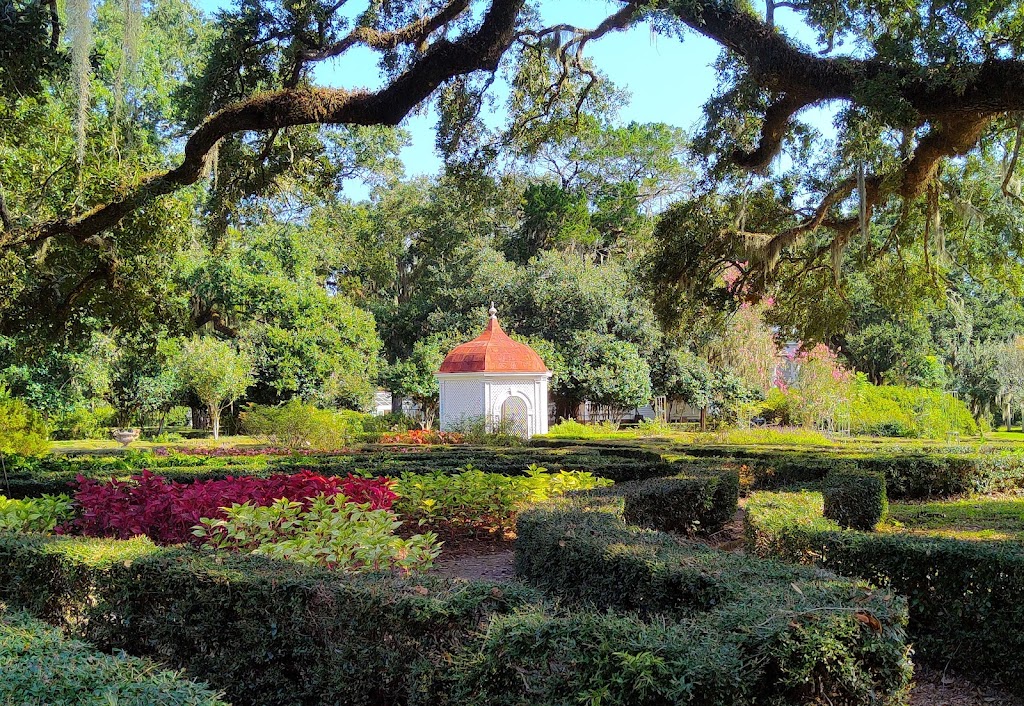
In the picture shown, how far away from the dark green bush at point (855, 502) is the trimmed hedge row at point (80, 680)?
25.1 ft

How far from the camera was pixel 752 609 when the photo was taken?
3342 millimetres

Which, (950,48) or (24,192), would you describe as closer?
(950,48)

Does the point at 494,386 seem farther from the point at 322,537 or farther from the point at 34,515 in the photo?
the point at 322,537

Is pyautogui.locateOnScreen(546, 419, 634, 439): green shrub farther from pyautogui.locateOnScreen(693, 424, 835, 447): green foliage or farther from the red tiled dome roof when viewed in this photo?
pyautogui.locateOnScreen(693, 424, 835, 447): green foliage

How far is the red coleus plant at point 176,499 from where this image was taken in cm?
671

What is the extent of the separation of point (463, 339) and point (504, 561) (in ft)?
78.1

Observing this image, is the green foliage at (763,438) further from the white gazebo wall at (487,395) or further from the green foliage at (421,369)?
the green foliage at (421,369)

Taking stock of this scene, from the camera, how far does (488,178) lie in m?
12.1

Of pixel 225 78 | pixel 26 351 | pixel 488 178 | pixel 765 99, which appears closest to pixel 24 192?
pixel 26 351

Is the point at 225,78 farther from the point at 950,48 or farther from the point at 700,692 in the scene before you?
the point at 700,692

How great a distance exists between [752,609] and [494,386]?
763 inches

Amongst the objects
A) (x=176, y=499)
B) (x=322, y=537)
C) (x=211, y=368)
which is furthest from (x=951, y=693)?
(x=211, y=368)

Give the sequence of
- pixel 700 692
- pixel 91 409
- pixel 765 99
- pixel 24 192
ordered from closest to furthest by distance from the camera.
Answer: pixel 700 692 < pixel 765 99 < pixel 24 192 < pixel 91 409

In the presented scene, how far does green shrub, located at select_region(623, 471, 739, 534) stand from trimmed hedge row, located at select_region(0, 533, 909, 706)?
4059mm
